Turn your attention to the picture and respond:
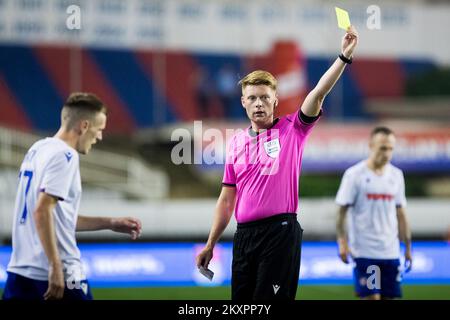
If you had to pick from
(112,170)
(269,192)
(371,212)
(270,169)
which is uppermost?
(112,170)

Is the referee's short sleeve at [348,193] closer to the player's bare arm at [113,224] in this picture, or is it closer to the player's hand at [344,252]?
the player's hand at [344,252]

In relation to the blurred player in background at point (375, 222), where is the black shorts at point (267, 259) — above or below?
below

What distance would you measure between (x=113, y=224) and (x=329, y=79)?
1594mm

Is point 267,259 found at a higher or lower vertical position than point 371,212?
lower

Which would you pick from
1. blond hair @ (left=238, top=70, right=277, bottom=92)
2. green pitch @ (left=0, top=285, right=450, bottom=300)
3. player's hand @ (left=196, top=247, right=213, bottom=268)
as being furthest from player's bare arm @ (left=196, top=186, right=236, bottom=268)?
green pitch @ (left=0, top=285, right=450, bottom=300)

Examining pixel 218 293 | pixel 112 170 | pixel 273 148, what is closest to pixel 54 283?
pixel 273 148

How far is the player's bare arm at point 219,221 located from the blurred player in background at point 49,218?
0.72m

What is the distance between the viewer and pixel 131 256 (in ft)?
42.1

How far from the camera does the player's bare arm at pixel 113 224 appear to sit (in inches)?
200

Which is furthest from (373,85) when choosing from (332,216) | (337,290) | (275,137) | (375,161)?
(275,137)

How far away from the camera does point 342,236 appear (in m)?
7.14

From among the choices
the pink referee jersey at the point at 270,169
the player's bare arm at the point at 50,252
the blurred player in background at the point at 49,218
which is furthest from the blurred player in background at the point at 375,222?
Answer: the player's bare arm at the point at 50,252

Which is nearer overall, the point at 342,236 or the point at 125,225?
the point at 125,225

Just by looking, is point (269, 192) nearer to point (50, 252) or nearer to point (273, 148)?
point (273, 148)
